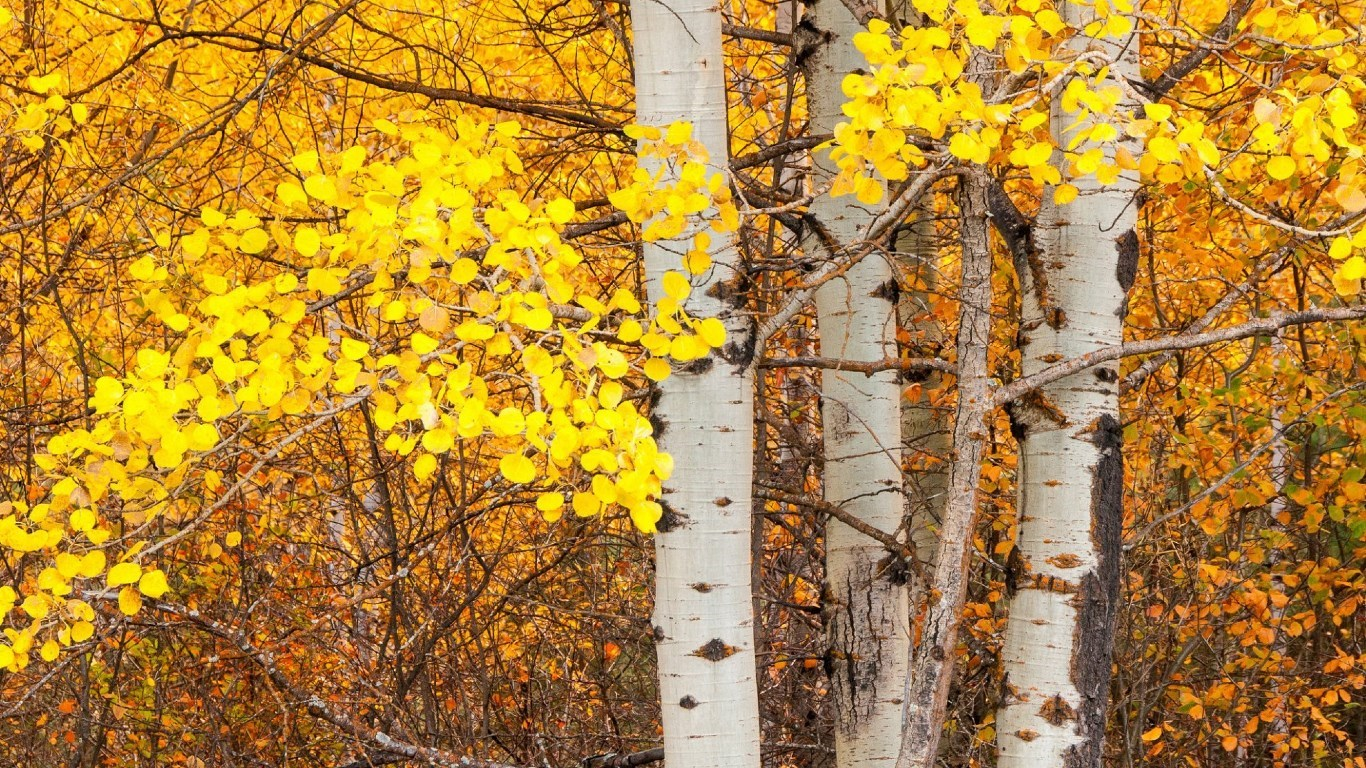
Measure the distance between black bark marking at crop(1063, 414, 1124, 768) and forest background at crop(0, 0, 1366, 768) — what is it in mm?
11

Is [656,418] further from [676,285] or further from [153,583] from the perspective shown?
[153,583]

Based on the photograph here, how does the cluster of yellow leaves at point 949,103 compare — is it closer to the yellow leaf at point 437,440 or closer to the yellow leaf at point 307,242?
the yellow leaf at point 437,440

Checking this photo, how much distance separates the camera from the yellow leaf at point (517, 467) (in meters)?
1.67

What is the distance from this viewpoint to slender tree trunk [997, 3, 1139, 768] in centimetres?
259

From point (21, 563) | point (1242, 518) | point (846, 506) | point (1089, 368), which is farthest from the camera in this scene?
point (1242, 518)

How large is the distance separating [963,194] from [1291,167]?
2.38 ft

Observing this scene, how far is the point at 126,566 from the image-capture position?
1975 millimetres

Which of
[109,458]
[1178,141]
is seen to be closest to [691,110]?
[1178,141]

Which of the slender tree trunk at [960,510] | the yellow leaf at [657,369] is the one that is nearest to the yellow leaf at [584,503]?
the yellow leaf at [657,369]

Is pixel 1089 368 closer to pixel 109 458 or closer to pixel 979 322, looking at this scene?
pixel 979 322

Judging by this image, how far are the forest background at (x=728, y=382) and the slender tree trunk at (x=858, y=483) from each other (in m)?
0.01

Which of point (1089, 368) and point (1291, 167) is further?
point (1089, 368)

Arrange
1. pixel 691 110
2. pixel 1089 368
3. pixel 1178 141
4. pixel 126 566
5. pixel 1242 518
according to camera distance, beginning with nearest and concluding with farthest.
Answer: pixel 1178 141
pixel 126 566
pixel 691 110
pixel 1089 368
pixel 1242 518

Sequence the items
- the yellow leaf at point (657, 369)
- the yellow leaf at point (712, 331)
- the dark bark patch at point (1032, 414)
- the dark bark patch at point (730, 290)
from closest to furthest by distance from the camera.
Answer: the yellow leaf at point (712, 331) → the yellow leaf at point (657, 369) → the dark bark patch at point (730, 290) → the dark bark patch at point (1032, 414)
